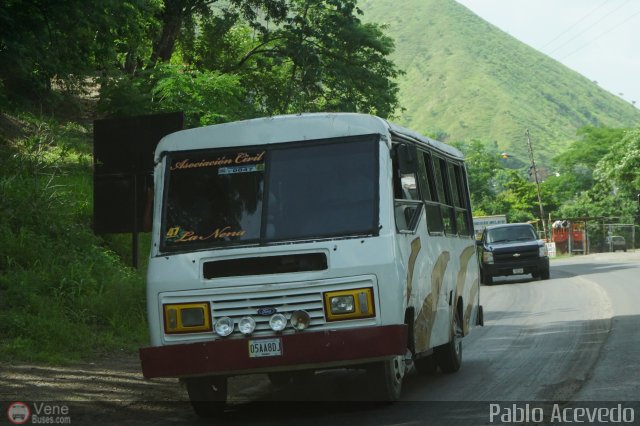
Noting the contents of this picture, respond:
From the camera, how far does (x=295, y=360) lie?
899cm

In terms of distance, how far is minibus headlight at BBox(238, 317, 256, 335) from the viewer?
9078 millimetres

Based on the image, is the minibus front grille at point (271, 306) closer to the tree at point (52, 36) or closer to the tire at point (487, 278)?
the tree at point (52, 36)

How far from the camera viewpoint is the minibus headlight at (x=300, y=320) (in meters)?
9.03

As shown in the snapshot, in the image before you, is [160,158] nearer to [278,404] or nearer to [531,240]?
[278,404]

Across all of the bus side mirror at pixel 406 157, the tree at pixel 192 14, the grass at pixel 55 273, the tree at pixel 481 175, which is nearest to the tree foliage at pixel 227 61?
the tree at pixel 192 14

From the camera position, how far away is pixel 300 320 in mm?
9055

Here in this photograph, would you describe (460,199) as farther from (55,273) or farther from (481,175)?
(481,175)

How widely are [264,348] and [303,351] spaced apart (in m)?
0.33

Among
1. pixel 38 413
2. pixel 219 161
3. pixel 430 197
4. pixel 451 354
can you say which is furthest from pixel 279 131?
pixel 451 354

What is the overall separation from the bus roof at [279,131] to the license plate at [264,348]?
189 centimetres

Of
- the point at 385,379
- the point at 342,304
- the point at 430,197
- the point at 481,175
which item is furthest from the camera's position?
the point at 481,175

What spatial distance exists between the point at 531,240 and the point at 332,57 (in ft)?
30.6

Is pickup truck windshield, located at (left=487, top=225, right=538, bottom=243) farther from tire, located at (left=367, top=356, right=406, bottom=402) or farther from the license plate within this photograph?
the license plate

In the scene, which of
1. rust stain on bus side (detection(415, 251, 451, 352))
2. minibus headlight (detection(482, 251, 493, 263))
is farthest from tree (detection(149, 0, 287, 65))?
rust stain on bus side (detection(415, 251, 451, 352))
